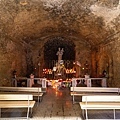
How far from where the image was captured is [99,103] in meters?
7.60

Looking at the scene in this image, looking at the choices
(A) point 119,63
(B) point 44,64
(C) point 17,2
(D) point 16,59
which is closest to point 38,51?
(B) point 44,64

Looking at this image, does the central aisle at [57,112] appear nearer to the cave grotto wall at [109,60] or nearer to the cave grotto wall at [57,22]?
the cave grotto wall at [57,22]

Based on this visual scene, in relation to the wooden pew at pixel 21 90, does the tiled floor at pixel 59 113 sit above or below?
below

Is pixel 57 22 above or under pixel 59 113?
above

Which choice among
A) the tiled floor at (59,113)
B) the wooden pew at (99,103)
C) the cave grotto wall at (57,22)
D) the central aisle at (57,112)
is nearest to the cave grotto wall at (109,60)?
the cave grotto wall at (57,22)

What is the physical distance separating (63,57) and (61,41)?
4.14ft

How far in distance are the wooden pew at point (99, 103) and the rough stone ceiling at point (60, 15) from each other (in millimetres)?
3515

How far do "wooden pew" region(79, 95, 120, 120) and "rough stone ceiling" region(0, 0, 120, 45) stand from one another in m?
3.51

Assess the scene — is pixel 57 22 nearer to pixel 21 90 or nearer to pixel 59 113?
pixel 21 90

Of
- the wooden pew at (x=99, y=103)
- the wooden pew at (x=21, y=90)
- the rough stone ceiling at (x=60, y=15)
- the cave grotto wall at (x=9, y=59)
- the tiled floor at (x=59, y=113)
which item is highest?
the rough stone ceiling at (x=60, y=15)

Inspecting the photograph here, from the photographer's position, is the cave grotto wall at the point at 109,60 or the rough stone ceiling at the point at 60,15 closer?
the rough stone ceiling at the point at 60,15

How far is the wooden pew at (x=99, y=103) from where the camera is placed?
7.13m

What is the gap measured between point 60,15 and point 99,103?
5.32m

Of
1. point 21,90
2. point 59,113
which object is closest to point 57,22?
point 21,90
